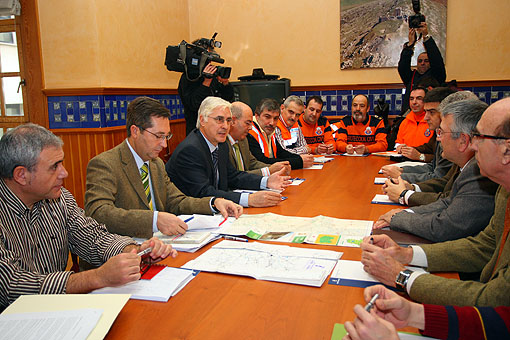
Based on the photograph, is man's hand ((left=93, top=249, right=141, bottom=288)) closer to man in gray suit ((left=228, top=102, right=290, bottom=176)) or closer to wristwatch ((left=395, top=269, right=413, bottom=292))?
wristwatch ((left=395, top=269, right=413, bottom=292))

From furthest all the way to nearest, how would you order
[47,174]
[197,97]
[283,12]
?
[283,12], [197,97], [47,174]

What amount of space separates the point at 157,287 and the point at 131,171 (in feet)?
3.12

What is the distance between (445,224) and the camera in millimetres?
1829

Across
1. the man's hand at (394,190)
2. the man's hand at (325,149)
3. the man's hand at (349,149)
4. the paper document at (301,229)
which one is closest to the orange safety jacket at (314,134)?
the man's hand at (325,149)

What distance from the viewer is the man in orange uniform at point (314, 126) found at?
5.13m

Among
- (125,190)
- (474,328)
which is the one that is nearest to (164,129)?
(125,190)

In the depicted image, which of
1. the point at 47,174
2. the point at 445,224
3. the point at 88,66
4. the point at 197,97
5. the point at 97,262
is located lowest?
the point at 97,262

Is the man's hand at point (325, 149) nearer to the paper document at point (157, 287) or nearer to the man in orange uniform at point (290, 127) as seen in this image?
the man in orange uniform at point (290, 127)

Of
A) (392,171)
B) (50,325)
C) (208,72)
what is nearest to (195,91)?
(208,72)

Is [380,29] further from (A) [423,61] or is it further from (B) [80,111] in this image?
(B) [80,111]

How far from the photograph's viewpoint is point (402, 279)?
4.54ft

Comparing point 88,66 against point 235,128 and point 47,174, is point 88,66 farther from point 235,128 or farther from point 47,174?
point 47,174

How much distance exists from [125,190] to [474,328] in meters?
1.66

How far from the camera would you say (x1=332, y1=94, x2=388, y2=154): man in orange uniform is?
512 cm
